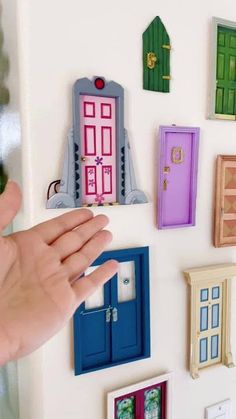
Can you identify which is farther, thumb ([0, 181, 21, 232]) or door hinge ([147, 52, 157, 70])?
door hinge ([147, 52, 157, 70])

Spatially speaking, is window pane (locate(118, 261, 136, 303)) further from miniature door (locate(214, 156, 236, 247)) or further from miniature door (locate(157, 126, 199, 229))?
miniature door (locate(214, 156, 236, 247))

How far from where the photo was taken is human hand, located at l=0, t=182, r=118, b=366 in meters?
0.48

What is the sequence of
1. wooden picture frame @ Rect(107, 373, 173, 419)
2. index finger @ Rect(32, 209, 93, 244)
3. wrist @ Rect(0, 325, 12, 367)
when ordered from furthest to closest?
wooden picture frame @ Rect(107, 373, 173, 419), index finger @ Rect(32, 209, 93, 244), wrist @ Rect(0, 325, 12, 367)

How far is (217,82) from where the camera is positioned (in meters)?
0.85

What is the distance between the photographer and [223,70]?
86cm

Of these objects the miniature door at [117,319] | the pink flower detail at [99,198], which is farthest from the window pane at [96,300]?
the pink flower detail at [99,198]

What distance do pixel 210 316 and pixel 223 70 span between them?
55cm

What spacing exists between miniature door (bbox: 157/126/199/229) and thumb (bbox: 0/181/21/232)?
0.38 meters

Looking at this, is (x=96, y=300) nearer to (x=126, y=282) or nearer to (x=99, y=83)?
(x=126, y=282)

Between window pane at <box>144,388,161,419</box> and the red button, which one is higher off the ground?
the red button

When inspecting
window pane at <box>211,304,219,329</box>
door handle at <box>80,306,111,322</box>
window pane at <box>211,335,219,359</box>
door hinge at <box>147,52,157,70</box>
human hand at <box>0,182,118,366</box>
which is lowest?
window pane at <box>211,335,219,359</box>

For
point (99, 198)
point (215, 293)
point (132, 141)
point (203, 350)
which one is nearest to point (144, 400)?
point (203, 350)

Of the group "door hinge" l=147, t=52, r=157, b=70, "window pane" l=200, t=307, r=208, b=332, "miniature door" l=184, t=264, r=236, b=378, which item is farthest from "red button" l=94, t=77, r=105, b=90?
"window pane" l=200, t=307, r=208, b=332

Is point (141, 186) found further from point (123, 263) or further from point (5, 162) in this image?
point (5, 162)
